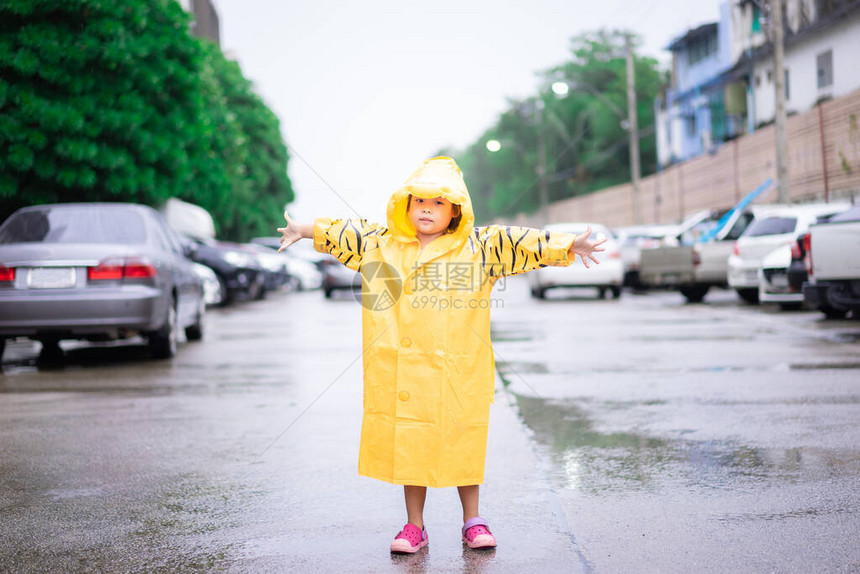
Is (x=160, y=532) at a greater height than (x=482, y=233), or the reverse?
(x=482, y=233)

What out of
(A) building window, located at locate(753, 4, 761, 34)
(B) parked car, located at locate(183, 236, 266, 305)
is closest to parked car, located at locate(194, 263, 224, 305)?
(B) parked car, located at locate(183, 236, 266, 305)

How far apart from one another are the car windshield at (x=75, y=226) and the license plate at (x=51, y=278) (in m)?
0.56

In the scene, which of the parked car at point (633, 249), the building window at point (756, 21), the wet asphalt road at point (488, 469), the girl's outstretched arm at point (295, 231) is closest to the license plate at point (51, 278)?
the wet asphalt road at point (488, 469)

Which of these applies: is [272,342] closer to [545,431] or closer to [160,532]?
[545,431]

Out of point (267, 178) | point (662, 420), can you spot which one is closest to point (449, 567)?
point (662, 420)

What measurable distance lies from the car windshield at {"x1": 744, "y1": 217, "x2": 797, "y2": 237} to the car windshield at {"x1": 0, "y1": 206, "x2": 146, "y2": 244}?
10.6 metres

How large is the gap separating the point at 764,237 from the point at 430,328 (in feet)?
45.7

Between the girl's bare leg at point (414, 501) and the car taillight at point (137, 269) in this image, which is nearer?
the girl's bare leg at point (414, 501)

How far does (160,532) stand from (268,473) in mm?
1107

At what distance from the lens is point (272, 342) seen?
12758mm

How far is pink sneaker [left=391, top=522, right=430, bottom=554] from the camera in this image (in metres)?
3.70

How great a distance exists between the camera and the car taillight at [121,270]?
955cm

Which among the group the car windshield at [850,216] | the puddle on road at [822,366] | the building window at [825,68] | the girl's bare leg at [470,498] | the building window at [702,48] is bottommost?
the puddle on road at [822,366]

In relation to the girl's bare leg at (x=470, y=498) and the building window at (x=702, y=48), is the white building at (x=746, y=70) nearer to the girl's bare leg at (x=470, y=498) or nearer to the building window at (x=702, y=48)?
the building window at (x=702, y=48)
